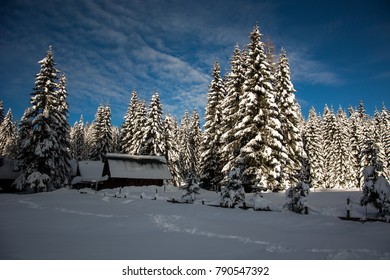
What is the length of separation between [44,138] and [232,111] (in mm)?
24270

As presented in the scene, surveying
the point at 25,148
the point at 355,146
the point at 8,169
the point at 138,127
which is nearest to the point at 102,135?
the point at 138,127

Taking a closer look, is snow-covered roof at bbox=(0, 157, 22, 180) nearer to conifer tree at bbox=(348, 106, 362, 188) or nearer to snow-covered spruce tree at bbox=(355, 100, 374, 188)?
snow-covered spruce tree at bbox=(355, 100, 374, 188)

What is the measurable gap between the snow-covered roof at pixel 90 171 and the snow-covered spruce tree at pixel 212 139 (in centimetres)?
2031

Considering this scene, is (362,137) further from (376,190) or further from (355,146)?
(376,190)

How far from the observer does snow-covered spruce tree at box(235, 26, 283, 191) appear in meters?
27.3

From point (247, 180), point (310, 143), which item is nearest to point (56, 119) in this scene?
point (247, 180)

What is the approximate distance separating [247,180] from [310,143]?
89.3ft

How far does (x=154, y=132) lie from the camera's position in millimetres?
47969

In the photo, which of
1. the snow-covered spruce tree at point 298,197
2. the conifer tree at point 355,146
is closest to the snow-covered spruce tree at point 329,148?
the conifer tree at point 355,146

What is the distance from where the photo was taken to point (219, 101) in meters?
40.4

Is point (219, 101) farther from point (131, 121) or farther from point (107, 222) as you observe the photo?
point (107, 222)

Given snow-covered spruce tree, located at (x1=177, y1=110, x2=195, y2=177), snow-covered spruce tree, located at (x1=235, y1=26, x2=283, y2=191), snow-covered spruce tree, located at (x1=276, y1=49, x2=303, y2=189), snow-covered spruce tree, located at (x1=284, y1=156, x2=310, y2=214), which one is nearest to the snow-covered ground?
snow-covered spruce tree, located at (x1=284, y1=156, x2=310, y2=214)

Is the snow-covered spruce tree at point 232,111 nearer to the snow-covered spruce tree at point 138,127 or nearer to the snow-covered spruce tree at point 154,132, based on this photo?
the snow-covered spruce tree at point 154,132

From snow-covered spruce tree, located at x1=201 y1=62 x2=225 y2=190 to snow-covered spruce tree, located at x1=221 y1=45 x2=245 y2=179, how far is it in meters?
2.82
